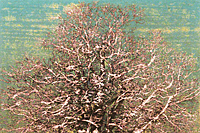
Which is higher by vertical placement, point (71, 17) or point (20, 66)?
point (71, 17)

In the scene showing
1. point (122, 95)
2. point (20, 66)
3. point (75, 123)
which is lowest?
point (75, 123)

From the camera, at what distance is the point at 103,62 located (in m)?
9.20

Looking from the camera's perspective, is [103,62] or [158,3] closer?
[103,62]

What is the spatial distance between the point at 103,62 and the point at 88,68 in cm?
85

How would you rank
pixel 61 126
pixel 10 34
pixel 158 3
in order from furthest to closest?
pixel 10 34
pixel 158 3
pixel 61 126

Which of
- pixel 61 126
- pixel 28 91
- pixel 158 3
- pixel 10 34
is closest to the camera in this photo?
pixel 61 126

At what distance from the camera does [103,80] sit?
8789 mm

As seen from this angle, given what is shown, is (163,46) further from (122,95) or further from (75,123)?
(75,123)

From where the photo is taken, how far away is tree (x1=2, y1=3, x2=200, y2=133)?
8.46 m

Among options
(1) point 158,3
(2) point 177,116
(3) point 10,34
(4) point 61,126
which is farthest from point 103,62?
(3) point 10,34

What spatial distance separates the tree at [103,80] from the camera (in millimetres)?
8461

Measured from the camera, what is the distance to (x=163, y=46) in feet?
32.3

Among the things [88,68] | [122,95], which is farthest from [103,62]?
[122,95]

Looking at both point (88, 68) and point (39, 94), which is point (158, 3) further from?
point (39, 94)
